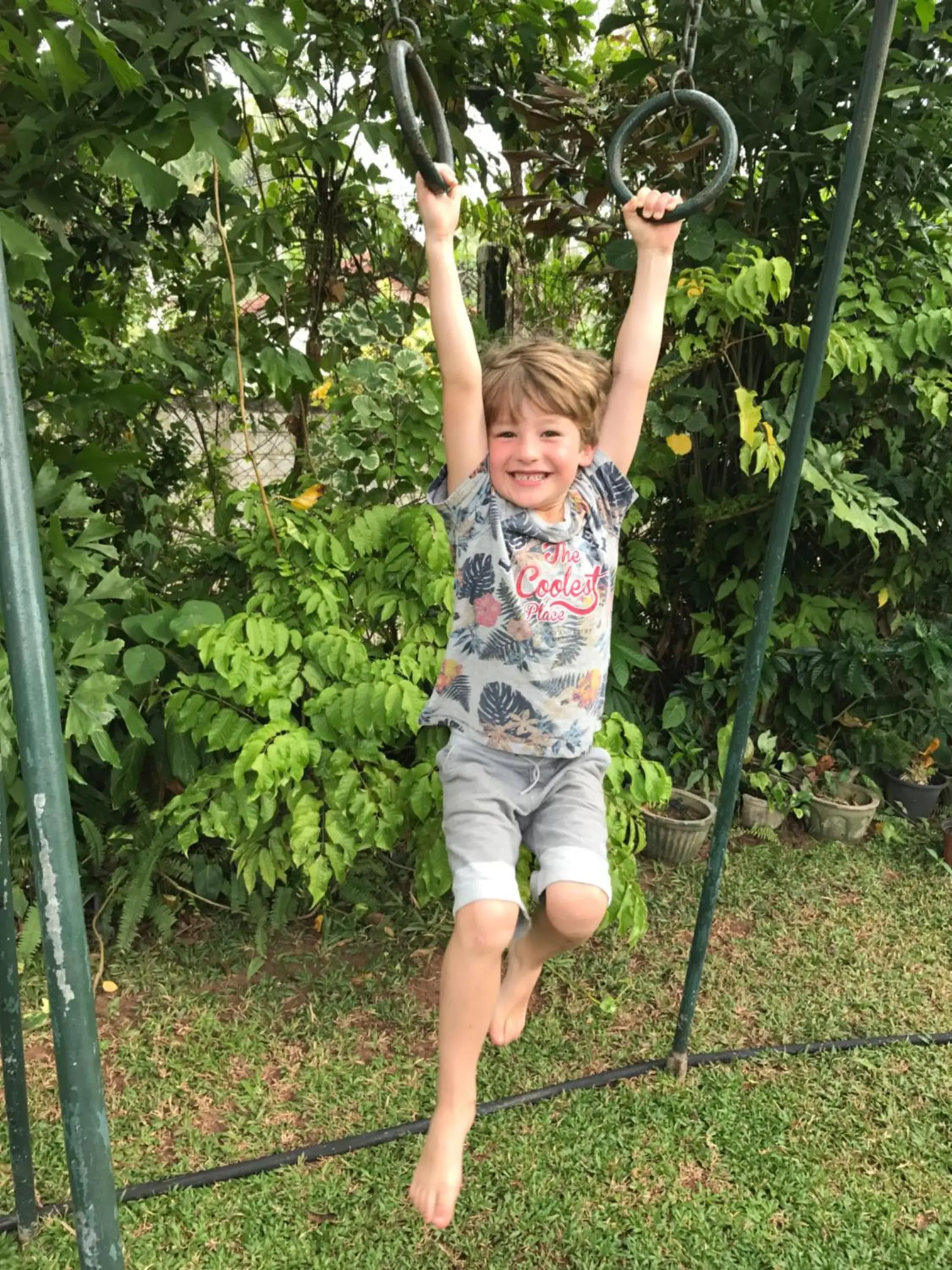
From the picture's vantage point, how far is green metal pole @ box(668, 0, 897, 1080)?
1.86 m

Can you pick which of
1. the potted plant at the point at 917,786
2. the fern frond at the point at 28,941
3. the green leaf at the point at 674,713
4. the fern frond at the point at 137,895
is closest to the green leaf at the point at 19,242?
the fern frond at the point at 137,895

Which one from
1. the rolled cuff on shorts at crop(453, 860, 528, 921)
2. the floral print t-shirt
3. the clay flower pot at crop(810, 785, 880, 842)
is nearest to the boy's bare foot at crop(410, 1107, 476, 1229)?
the rolled cuff on shorts at crop(453, 860, 528, 921)

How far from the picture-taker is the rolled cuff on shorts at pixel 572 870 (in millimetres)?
1784

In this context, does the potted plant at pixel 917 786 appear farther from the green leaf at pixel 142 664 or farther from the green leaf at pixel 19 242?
the green leaf at pixel 19 242

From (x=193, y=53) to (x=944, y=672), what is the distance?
3.49 m

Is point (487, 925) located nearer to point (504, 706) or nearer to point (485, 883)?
point (485, 883)

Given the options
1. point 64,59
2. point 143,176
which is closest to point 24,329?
point 143,176

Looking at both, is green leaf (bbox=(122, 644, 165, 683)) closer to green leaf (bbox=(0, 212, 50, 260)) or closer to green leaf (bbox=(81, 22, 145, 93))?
green leaf (bbox=(0, 212, 50, 260))

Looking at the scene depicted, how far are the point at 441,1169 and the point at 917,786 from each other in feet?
10.4

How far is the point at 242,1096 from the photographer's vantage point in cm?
250

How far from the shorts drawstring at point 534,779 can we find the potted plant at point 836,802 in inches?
95.5

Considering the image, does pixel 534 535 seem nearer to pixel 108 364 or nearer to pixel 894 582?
pixel 108 364

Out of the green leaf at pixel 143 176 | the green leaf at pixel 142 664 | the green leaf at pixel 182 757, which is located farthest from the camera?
the green leaf at pixel 182 757

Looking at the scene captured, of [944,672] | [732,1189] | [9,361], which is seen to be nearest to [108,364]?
[9,361]
